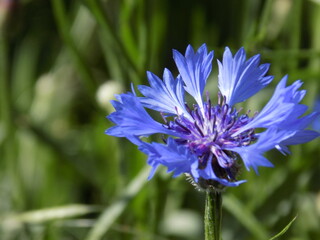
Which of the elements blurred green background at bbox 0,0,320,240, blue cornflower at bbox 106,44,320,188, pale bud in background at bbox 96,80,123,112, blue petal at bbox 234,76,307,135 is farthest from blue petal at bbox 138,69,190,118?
pale bud in background at bbox 96,80,123,112

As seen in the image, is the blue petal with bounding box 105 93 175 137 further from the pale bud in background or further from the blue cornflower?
the pale bud in background

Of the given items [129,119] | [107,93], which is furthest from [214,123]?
[107,93]

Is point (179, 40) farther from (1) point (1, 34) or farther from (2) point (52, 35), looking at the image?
(1) point (1, 34)

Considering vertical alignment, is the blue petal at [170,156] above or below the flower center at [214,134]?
below

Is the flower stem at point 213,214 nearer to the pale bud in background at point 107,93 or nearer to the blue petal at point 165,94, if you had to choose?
the blue petal at point 165,94

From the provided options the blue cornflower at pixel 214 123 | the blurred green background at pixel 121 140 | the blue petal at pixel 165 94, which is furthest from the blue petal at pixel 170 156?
the blurred green background at pixel 121 140

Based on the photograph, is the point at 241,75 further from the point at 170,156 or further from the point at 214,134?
the point at 170,156

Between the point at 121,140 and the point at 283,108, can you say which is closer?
the point at 283,108
